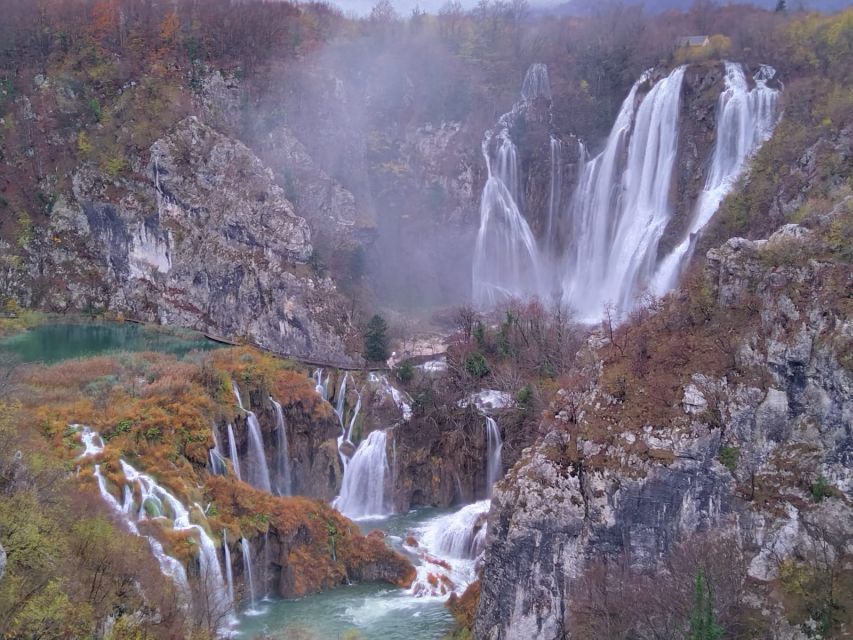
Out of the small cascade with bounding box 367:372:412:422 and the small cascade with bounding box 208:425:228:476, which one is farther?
the small cascade with bounding box 367:372:412:422

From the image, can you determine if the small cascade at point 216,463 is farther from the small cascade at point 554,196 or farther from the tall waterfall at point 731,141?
the small cascade at point 554,196

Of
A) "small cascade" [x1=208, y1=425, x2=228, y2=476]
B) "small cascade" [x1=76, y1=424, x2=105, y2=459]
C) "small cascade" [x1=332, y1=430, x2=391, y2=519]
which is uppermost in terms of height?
"small cascade" [x1=76, y1=424, x2=105, y2=459]

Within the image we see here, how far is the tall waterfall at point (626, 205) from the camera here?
53.5 m

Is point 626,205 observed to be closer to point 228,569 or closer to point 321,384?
point 321,384

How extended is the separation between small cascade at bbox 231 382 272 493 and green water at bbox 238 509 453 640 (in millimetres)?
8938

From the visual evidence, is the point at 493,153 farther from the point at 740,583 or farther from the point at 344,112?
the point at 740,583

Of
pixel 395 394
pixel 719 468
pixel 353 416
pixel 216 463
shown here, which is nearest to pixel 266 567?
pixel 216 463

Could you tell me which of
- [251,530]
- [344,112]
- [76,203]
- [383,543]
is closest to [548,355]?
[383,543]

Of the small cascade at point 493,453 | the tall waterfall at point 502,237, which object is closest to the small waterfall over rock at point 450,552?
the small cascade at point 493,453

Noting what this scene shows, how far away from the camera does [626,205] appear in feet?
187

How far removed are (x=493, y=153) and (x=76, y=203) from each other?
36657 millimetres

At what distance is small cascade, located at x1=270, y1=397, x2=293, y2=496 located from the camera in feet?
130

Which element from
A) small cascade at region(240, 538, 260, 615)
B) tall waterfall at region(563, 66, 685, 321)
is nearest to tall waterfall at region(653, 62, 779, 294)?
tall waterfall at region(563, 66, 685, 321)

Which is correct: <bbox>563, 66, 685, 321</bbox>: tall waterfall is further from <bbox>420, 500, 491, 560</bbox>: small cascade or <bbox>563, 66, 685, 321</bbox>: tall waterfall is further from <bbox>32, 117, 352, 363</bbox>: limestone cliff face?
<bbox>420, 500, 491, 560</bbox>: small cascade
